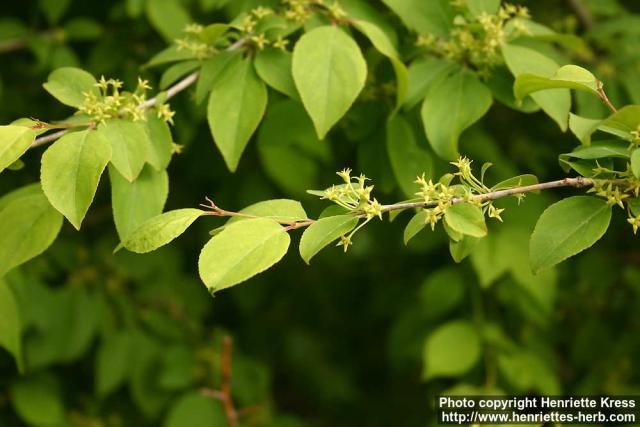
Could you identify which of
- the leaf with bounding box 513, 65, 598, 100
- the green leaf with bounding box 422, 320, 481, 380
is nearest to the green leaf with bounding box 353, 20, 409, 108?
the leaf with bounding box 513, 65, 598, 100

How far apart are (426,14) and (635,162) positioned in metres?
0.61

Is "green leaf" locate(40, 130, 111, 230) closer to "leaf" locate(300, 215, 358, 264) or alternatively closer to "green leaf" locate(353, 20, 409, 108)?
"leaf" locate(300, 215, 358, 264)

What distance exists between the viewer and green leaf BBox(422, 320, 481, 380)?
1.88 meters

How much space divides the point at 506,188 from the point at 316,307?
2314mm

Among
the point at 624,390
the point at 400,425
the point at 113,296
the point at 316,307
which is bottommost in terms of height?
the point at 400,425

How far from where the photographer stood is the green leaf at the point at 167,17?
181cm

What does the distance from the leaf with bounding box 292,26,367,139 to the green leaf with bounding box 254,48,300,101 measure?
0.07 metres

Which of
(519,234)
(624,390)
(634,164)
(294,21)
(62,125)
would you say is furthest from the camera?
(624,390)

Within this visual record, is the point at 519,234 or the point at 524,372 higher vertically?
the point at 519,234

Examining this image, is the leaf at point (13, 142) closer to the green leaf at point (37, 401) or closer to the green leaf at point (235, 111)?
the green leaf at point (235, 111)

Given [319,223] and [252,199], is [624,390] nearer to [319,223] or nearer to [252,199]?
[252,199]

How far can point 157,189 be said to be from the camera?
4.00ft

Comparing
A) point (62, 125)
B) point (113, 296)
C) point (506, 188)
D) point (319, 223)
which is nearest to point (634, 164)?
point (506, 188)

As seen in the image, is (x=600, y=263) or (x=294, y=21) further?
(x=600, y=263)
